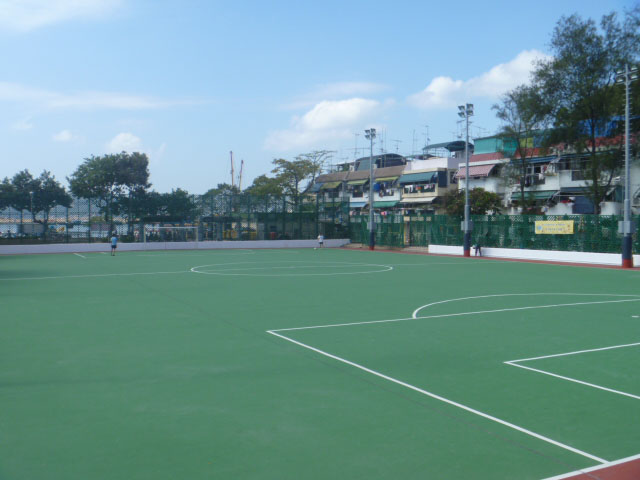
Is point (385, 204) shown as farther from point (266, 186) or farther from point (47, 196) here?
point (47, 196)

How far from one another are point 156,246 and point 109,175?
22.4m

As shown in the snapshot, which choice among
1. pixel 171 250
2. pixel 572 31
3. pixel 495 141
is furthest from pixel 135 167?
pixel 572 31

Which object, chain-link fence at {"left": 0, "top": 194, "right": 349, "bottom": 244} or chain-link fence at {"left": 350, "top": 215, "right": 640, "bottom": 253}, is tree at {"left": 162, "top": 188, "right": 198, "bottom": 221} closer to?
chain-link fence at {"left": 0, "top": 194, "right": 349, "bottom": 244}

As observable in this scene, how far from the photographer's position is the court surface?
5.29 m

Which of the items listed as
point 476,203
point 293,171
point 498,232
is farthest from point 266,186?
point 498,232

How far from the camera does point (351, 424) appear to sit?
6.17 meters

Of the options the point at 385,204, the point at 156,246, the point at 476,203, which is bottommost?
the point at 156,246

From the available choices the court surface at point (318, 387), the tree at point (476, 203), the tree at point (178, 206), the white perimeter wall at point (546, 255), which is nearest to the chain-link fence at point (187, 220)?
the tree at point (178, 206)

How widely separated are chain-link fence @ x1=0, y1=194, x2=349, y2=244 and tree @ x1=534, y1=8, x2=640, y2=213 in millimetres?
18111

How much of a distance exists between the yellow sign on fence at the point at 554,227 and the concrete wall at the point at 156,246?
62.4 feet

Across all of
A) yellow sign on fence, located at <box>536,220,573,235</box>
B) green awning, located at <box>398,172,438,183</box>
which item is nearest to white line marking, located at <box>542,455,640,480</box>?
yellow sign on fence, located at <box>536,220,573,235</box>

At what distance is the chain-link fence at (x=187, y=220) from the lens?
132 ft

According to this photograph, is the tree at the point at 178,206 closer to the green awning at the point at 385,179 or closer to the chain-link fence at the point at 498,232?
the chain-link fence at the point at 498,232

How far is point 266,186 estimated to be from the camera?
6712 cm
